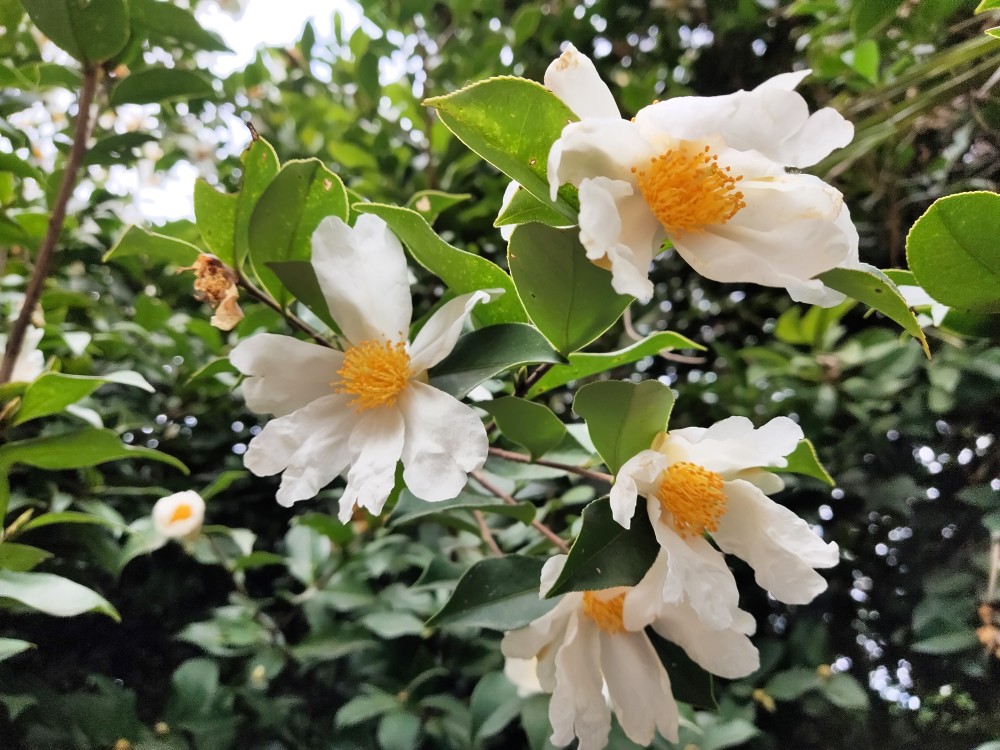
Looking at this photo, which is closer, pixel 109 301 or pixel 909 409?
pixel 909 409

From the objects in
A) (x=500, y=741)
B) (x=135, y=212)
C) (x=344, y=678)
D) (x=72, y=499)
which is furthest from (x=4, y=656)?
(x=135, y=212)

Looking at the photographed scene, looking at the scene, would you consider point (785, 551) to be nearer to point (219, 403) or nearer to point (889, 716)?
point (889, 716)

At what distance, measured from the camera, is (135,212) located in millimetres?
1037

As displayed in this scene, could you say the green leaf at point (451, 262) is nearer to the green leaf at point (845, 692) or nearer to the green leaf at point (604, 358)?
the green leaf at point (604, 358)

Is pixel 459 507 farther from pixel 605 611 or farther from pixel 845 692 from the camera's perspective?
pixel 845 692

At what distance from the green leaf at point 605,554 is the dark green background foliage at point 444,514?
22cm

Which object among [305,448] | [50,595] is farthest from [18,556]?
[305,448]

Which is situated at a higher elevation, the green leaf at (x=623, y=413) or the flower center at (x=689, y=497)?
the green leaf at (x=623, y=413)

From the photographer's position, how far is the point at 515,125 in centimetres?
34

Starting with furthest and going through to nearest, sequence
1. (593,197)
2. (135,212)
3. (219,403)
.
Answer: (135,212), (219,403), (593,197)

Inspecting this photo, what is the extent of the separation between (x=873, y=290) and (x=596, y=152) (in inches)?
6.9

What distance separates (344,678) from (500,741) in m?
0.21

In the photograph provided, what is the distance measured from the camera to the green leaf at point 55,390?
20.4 inches

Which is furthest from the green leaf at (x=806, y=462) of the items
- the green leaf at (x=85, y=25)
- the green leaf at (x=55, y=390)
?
the green leaf at (x=85, y=25)
